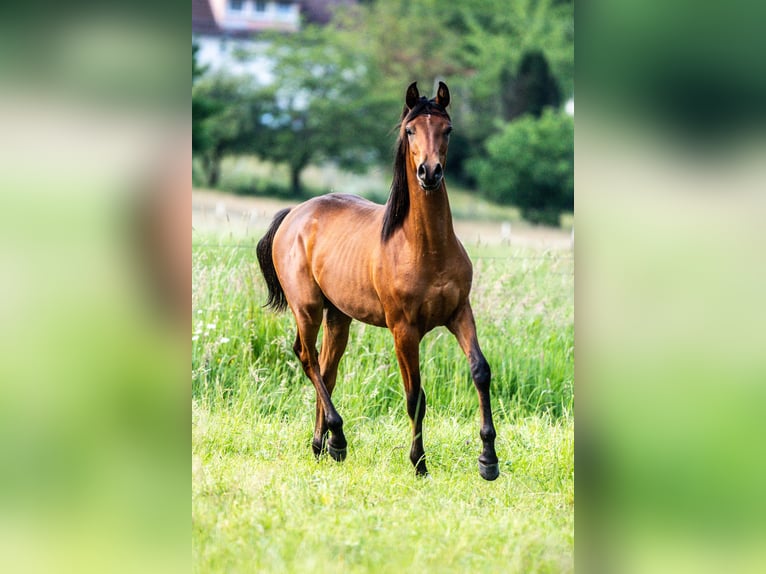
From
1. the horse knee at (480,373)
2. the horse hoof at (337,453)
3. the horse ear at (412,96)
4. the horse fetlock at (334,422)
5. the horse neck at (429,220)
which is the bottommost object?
the horse hoof at (337,453)

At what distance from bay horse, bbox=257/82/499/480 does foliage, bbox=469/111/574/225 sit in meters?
10.5

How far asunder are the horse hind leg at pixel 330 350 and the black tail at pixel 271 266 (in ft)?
1.17

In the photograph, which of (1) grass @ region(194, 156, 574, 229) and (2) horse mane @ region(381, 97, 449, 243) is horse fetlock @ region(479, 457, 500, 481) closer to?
(2) horse mane @ region(381, 97, 449, 243)

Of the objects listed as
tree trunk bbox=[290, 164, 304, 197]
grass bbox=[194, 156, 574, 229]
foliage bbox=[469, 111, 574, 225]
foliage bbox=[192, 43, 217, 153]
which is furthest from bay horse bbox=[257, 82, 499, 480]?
foliage bbox=[469, 111, 574, 225]

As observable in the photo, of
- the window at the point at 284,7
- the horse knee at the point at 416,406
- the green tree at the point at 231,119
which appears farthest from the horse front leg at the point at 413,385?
the window at the point at 284,7

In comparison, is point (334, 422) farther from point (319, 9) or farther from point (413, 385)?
point (319, 9)

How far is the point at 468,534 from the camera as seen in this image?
10.2 ft

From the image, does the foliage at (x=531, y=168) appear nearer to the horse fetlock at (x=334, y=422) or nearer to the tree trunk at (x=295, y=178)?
the tree trunk at (x=295, y=178)

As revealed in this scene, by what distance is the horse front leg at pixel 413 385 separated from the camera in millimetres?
→ 3627

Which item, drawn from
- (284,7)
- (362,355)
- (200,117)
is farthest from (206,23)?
(362,355)

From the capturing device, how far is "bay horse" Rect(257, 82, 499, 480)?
3.43m
